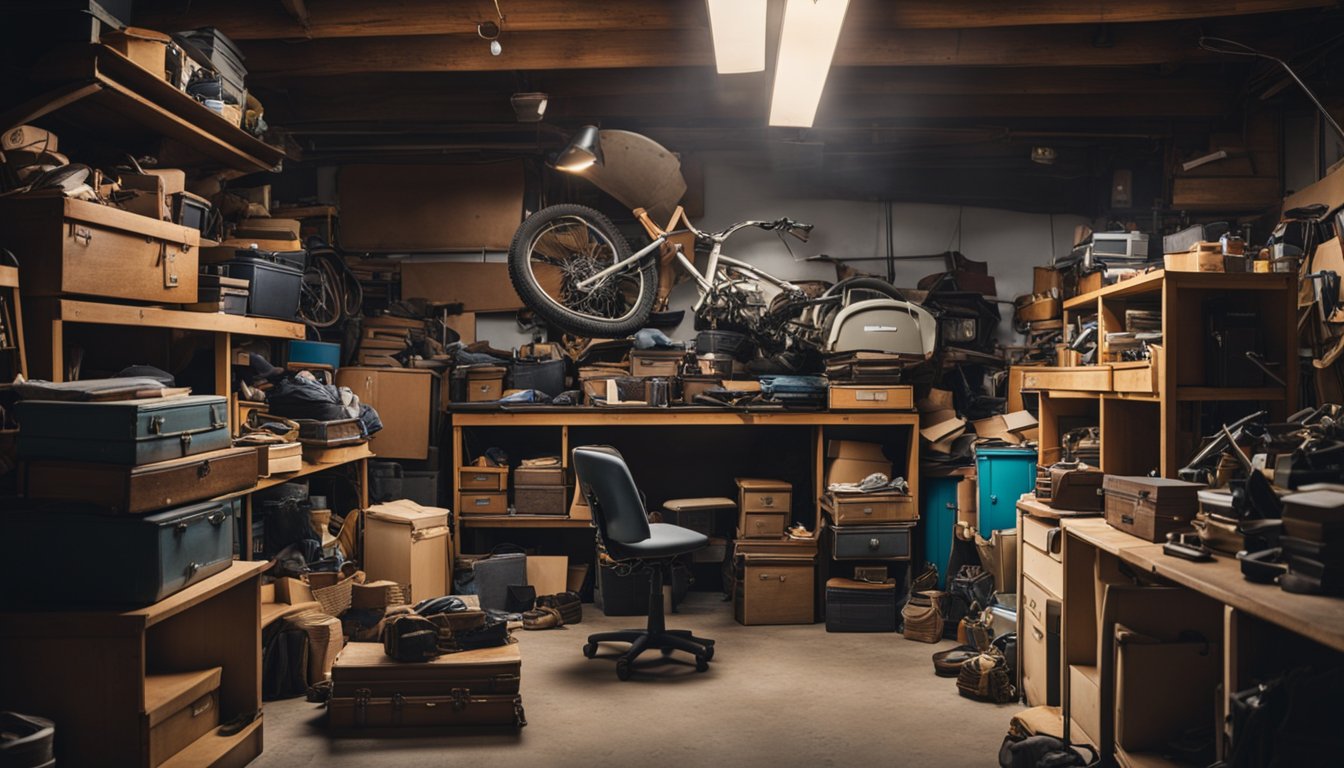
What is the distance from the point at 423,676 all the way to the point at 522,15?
3.20m

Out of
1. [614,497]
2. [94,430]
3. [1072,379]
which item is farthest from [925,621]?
[94,430]

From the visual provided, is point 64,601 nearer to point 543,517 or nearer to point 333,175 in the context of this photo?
point 543,517

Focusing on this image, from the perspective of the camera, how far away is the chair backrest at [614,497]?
427 centimetres

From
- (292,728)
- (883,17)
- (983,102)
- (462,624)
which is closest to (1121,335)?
(883,17)

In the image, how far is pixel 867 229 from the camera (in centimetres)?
679

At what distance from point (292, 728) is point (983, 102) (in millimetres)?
5366

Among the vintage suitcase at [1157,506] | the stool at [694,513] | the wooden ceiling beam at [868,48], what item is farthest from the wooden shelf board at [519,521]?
the vintage suitcase at [1157,506]

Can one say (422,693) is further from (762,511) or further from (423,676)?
(762,511)

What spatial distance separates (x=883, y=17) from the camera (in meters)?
4.71

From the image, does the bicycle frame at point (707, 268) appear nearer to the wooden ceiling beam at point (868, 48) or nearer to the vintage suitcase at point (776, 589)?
the wooden ceiling beam at point (868, 48)

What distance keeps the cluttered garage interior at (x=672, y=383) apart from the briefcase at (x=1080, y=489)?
2 centimetres

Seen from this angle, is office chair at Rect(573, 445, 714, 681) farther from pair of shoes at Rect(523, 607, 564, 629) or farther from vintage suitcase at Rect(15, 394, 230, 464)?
vintage suitcase at Rect(15, 394, 230, 464)

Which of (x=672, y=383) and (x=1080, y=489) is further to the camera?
(x=672, y=383)

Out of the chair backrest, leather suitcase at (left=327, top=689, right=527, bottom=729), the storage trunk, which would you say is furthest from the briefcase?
the storage trunk
